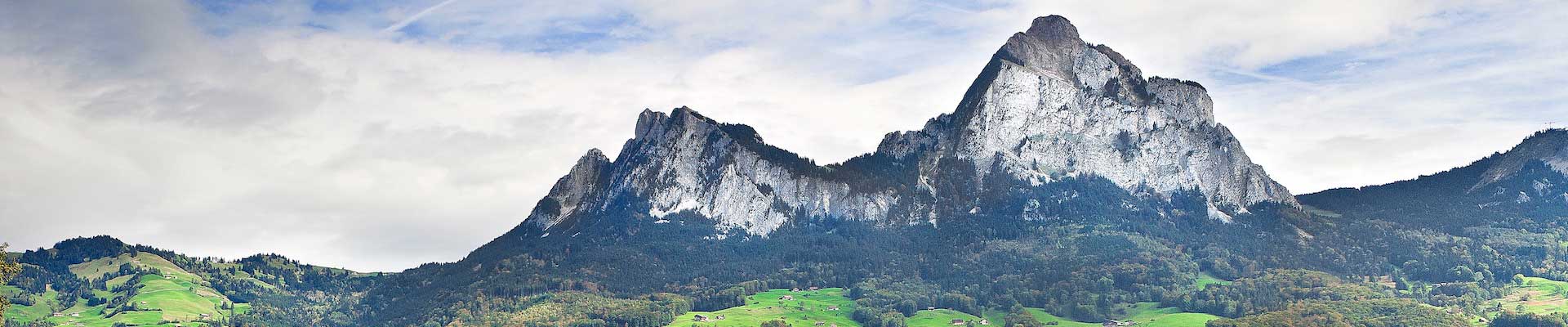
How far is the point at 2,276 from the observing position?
260 feet

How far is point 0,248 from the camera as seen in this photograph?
81.4m

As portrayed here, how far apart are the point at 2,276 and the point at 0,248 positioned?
300 centimetres

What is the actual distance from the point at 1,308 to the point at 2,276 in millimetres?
3504

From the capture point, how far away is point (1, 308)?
81.6 m

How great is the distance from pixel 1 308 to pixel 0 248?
3530 millimetres
